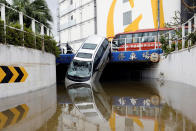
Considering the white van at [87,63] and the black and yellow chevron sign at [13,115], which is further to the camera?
the white van at [87,63]

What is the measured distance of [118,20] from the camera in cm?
2981

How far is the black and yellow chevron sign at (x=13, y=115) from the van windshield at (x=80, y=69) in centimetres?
997

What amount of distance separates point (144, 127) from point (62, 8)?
40.7 meters

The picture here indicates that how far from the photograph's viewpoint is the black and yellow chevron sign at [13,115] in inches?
190

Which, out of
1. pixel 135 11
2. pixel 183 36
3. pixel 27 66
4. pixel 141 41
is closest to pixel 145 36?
pixel 141 41

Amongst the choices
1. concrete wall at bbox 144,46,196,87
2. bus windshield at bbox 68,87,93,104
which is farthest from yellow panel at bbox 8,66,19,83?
concrete wall at bbox 144,46,196,87

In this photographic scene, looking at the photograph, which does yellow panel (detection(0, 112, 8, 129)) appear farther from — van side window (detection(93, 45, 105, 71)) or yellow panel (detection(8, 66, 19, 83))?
van side window (detection(93, 45, 105, 71))

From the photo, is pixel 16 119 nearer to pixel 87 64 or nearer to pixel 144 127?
pixel 144 127

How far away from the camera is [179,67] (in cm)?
1320

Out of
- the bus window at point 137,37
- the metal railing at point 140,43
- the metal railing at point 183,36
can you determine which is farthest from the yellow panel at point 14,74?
the bus window at point 137,37

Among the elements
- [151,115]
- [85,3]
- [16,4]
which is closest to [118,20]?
[85,3]

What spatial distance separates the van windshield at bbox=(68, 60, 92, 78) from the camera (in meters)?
16.6

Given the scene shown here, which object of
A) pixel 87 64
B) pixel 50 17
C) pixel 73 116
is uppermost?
pixel 50 17

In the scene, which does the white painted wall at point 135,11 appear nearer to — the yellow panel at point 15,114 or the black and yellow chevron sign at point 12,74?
the black and yellow chevron sign at point 12,74
